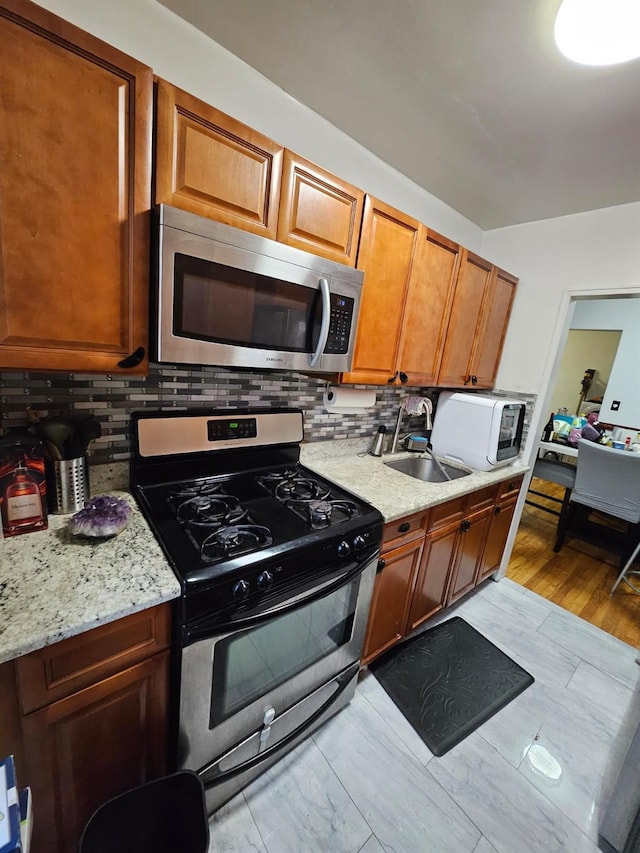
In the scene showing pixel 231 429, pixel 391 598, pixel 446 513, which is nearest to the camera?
pixel 231 429

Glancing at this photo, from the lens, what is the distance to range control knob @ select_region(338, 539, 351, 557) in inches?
45.3

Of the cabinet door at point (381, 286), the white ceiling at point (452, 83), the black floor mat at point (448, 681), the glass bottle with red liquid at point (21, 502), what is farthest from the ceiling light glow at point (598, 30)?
the black floor mat at point (448, 681)

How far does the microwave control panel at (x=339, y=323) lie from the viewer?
1272mm

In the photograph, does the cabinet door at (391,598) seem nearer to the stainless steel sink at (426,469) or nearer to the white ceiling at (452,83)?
the stainless steel sink at (426,469)

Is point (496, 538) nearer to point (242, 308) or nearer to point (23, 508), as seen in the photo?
point (242, 308)

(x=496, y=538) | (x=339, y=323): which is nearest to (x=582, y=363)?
(x=496, y=538)

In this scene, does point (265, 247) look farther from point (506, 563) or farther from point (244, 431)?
point (506, 563)

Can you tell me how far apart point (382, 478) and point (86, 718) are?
1373mm

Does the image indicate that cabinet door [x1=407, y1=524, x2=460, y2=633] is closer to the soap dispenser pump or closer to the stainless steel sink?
the stainless steel sink

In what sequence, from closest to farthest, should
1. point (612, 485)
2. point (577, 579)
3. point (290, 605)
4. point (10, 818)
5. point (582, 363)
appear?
point (10, 818) < point (290, 605) < point (612, 485) < point (577, 579) < point (582, 363)

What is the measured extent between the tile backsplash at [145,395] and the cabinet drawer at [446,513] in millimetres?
682

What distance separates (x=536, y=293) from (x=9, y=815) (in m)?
3.03

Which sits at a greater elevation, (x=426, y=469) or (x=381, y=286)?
(x=381, y=286)

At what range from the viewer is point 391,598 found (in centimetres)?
157
